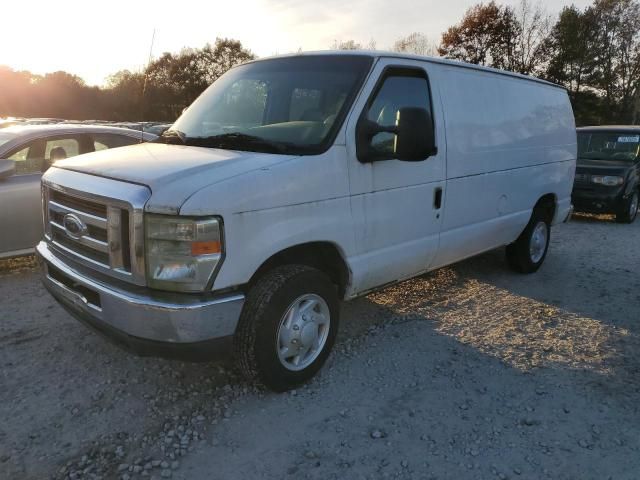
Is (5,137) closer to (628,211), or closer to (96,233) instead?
(96,233)

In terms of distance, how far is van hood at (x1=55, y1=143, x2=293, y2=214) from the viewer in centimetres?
263

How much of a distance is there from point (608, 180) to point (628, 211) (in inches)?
26.9

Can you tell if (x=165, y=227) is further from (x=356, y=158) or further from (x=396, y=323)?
(x=396, y=323)

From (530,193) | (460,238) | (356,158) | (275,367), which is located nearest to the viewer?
(275,367)

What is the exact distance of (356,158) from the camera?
3338mm

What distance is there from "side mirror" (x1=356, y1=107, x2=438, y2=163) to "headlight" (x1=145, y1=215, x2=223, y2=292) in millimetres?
1213

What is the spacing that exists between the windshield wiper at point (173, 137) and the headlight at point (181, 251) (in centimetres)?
118

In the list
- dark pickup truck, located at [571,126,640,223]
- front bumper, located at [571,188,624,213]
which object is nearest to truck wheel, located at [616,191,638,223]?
dark pickup truck, located at [571,126,640,223]

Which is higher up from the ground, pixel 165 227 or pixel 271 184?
pixel 271 184

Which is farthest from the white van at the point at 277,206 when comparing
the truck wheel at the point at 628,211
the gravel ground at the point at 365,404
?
the truck wheel at the point at 628,211

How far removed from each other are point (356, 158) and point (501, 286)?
295 centimetres

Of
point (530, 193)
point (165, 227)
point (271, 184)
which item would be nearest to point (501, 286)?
point (530, 193)

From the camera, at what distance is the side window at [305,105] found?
11.3 feet

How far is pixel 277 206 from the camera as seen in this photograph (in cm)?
292
